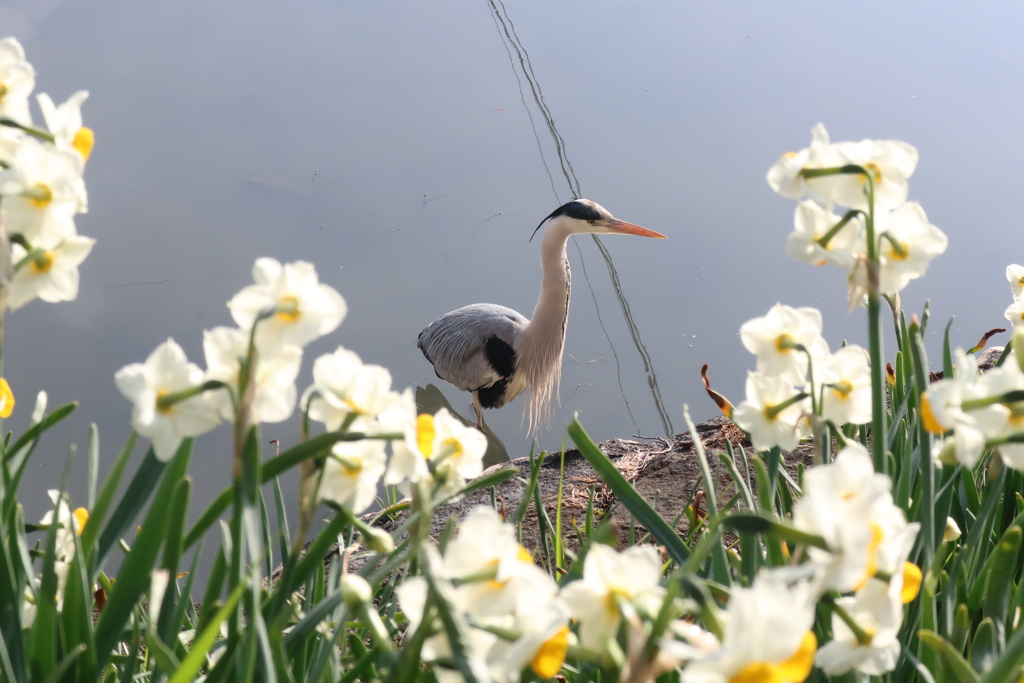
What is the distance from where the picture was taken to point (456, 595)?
1.29 ft

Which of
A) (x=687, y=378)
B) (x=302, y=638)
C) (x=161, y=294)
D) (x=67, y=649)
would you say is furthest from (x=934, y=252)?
(x=161, y=294)

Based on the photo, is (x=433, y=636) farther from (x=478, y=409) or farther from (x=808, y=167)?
(x=478, y=409)

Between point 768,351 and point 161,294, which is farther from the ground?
point 161,294

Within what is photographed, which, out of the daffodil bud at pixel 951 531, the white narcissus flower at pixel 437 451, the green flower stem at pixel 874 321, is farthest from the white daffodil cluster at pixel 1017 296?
the white narcissus flower at pixel 437 451

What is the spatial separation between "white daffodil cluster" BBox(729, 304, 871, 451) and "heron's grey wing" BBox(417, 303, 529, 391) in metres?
2.90

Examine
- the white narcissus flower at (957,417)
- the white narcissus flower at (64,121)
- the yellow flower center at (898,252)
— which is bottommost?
the white narcissus flower at (957,417)

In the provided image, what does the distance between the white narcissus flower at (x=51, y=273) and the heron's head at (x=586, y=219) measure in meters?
2.73

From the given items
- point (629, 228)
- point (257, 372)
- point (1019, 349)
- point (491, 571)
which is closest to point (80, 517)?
point (257, 372)

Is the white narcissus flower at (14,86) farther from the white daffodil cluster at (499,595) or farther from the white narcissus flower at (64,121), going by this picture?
the white daffodil cluster at (499,595)

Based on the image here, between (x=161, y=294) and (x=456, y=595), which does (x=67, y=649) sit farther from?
(x=161, y=294)

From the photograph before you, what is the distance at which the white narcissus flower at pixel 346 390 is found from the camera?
0.49 m

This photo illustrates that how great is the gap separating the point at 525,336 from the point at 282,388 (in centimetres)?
311

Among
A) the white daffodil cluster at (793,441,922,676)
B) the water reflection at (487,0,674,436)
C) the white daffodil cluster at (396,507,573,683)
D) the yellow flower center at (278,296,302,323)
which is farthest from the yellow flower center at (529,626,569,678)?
the water reflection at (487,0,674,436)

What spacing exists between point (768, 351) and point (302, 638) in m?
0.40
